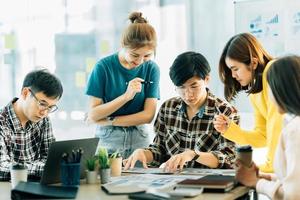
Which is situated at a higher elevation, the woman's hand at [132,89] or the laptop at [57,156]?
the woman's hand at [132,89]

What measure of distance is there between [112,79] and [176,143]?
0.58 meters

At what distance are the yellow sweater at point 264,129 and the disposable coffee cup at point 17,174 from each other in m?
1.04

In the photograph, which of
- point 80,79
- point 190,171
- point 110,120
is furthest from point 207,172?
point 80,79

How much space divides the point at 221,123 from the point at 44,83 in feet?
2.98

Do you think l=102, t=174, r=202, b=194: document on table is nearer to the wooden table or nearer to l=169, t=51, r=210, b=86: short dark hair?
the wooden table

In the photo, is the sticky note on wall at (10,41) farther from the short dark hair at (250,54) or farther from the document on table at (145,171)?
the short dark hair at (250,54)

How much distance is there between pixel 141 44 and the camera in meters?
2.73

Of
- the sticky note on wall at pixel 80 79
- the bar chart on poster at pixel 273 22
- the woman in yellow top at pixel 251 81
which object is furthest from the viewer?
the bar chart on poster at pixel 273 22

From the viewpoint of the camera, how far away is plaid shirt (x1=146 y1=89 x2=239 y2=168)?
2.57 meters

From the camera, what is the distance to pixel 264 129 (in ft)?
8.56

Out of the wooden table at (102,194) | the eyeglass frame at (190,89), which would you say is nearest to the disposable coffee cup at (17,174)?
the wooden table at (102,194)

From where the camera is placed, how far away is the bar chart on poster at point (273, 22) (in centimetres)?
384

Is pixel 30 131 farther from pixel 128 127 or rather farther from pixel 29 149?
pixel 128 127

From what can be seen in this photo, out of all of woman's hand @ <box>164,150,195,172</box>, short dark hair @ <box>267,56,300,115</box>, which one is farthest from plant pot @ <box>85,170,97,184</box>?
short dark hair @ <box>267,56,300,115</box>
